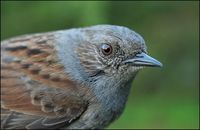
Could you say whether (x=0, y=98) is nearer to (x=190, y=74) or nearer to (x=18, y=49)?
(x=18, y=49)

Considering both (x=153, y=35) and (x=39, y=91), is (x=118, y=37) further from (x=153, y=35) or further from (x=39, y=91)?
(x=153, y=35)

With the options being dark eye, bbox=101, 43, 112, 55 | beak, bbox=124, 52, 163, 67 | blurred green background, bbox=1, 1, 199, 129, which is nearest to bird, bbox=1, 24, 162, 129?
dark eye, bbox=101, 43, 112, 55

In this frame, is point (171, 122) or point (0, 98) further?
point (171, 122)

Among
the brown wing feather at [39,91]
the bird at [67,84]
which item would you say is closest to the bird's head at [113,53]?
the bird at [67,84]

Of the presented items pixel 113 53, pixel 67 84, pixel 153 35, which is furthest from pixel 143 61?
pixel 153 35

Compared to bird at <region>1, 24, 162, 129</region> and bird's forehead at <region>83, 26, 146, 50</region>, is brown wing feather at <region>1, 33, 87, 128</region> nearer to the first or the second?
bird at <region>1, 24, 162, 129</region>

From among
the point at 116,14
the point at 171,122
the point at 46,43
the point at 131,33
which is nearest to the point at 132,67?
the point at 131,33
